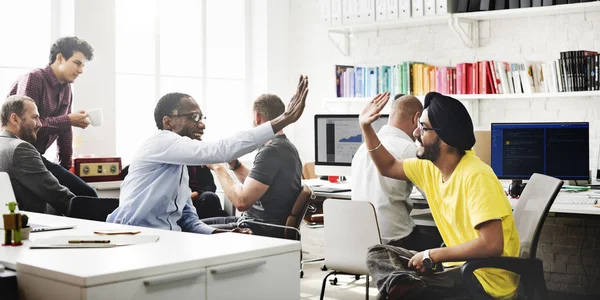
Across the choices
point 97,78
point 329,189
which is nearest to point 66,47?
point 97,78

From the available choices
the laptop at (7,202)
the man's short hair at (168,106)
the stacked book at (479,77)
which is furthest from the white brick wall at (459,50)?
the laptop at (7,202)

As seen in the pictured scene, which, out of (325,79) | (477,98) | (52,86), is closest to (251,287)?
(52,86)

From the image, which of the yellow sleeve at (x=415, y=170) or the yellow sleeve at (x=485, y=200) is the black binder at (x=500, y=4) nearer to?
the yellow sleeve at (x=415, y=170)

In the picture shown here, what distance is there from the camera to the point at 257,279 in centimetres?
210

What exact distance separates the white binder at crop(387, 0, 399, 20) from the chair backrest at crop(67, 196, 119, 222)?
368 centimetres

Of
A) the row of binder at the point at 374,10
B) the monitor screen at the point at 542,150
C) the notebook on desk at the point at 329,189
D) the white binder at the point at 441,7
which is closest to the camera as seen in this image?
the monitor screen at the point at 542,150

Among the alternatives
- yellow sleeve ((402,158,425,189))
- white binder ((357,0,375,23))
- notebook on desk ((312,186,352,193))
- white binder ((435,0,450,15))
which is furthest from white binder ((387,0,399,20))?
yellow sleeve ((402,158,425,189))

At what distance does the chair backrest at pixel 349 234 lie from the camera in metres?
Result: 3.32

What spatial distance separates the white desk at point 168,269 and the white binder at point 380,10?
176 inches

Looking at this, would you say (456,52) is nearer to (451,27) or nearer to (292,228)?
(451,27)

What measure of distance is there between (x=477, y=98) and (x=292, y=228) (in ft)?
9.82

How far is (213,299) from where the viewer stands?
6.52 feet

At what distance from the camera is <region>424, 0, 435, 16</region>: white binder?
620 cm

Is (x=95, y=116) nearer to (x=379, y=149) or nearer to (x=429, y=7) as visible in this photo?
(x=379, y=149)
